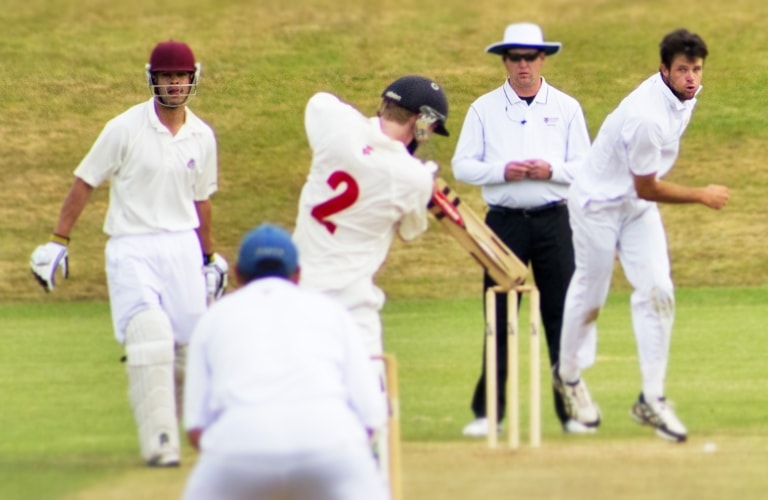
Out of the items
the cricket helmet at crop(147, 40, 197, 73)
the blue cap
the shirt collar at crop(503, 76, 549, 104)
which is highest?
the cricket helmet at crop(147, 40, 197, 73)

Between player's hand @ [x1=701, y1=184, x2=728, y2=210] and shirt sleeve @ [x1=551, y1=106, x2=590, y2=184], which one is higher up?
shirt sleeve @ [x1=551, y1=106, x2=590, y2=184]

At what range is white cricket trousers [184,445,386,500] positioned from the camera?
181 inches

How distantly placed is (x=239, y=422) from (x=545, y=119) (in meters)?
4.10

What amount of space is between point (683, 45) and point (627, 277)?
3.39 ft

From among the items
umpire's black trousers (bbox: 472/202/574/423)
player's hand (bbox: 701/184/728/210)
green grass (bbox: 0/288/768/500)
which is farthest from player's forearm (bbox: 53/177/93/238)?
player's hand (bbox: 701/184/728/210)

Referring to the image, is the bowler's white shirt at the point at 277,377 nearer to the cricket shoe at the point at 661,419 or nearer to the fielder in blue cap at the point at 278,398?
the fielder in blue cap at the point at 278,398

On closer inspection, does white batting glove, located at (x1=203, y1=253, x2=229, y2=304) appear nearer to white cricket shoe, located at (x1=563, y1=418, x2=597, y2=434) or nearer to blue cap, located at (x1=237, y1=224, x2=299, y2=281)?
white cricket shoe, located at (x1=563, y1=418, x2=597, y2=434)

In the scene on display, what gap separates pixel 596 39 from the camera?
68.1 ft

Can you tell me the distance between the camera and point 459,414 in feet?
29.1

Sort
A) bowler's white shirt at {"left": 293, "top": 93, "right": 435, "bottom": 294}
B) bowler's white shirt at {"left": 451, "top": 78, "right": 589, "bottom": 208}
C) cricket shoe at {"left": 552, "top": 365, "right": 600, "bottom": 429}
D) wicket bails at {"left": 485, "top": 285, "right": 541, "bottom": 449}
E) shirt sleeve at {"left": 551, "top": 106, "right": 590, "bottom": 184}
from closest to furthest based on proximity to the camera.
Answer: bowler's white shirt at {"left": 293, "top": 93, "right": 435, "bottom": 294} < wicket bails at {"left": 485, "top": 285, "right": 541, "bottom": 449} < cricket shoe at {"left": 552, "top": 365, "right": 600, "bottom": 429} < bowler's white shirt at {"left": 451, "top": 78, "right": 589, "bottom": 208} < shirt sleeve at {"left": 551, "top": 106, "right": 590, "bottom": 184}

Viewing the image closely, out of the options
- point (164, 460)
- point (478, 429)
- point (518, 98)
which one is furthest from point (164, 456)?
point (518, 98)

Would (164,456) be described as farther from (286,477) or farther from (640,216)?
(286,477)

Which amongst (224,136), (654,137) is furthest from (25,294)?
(654,137)

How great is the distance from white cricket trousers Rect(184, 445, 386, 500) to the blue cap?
22.9 inches
